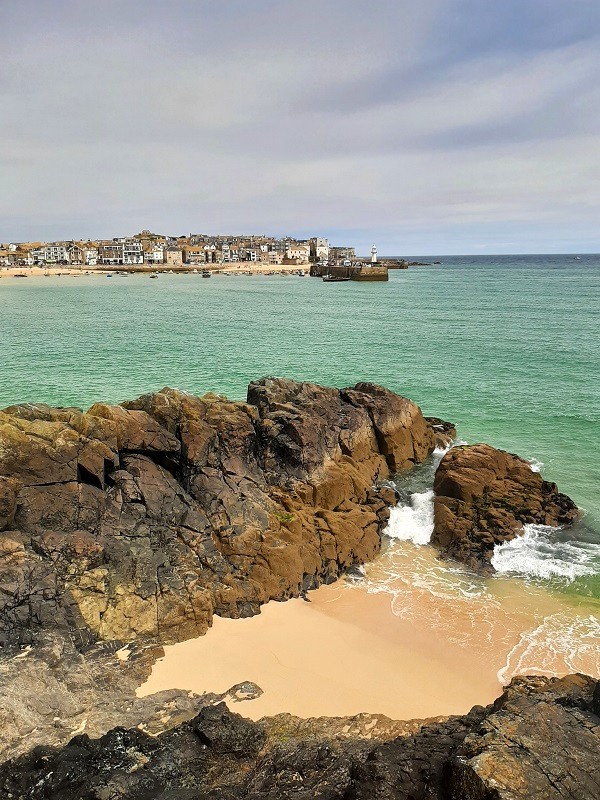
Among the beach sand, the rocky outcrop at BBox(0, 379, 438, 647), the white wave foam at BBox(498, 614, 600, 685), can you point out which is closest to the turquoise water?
the white wave foam at BBox(498, 614, 600, 685)

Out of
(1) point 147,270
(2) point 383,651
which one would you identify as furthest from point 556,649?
(1) point 147,270

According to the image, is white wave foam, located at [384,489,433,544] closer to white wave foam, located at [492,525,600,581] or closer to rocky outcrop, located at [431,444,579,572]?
rocky outcrop, located at [431,444,579,572]

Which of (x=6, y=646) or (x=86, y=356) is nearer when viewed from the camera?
(x=6, y=646)

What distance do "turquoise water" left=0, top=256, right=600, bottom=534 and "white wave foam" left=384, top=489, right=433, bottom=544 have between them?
4.25 m

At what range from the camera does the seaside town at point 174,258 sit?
148m

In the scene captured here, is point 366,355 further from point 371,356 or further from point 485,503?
point 485,503

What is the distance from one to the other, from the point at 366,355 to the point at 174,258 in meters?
140

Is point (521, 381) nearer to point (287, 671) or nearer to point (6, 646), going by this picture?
point (287, 671)

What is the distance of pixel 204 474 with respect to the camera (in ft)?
41.4

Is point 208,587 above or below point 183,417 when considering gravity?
below

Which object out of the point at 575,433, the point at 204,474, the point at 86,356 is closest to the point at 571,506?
the point at 575,433

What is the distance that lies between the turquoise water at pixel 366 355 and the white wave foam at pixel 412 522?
4.25m

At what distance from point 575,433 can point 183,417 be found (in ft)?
49.7

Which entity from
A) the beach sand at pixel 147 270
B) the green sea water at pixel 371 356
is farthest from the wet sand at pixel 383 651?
the beach sand at pixel 147 270
